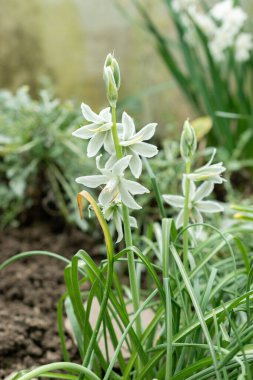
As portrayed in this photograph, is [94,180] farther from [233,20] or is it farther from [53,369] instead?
[233,20]

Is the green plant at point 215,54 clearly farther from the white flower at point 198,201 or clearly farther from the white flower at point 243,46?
the white flower at point 198,201

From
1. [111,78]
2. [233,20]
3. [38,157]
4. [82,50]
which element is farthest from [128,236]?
[82,50]

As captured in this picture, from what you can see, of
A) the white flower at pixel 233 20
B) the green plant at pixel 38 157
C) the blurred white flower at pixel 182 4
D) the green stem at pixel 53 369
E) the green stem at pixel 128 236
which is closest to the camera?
the green stem at pixel 53 369

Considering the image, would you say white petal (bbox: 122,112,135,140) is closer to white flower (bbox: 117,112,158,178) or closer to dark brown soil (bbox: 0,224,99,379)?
white flower (bbox: 117,112,158,178)

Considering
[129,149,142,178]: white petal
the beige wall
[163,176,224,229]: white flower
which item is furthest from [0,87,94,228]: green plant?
[129,149,142,178]: white petal

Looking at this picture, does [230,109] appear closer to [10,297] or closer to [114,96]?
[10,297]

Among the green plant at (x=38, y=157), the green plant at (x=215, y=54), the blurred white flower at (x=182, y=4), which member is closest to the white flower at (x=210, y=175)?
the green plant at (x=38, y=157)
